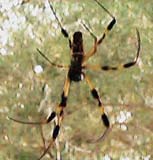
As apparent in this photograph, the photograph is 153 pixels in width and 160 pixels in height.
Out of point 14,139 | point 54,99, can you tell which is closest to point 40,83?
point 54,99

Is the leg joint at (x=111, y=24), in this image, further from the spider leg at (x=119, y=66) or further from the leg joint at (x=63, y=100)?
the leg joint at (x=63, y=100)

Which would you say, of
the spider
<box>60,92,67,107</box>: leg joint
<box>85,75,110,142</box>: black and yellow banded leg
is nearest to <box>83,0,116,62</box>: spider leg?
the spider

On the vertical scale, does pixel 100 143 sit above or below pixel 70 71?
below

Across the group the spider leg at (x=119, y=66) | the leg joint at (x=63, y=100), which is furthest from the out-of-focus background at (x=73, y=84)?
the leg joint at (x=63, y=100)

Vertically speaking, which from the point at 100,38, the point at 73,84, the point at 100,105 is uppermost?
the point at 100,38

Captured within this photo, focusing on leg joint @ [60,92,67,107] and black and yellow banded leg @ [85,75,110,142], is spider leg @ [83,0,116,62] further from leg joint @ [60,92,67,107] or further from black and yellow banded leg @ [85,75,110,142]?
leg joint @ [60,92,67,107]

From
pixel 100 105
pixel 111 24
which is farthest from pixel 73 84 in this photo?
pixel 111 24

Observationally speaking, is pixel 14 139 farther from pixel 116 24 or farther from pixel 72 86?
pixel 116 24

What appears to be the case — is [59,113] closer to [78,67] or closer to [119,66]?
[78,67]
